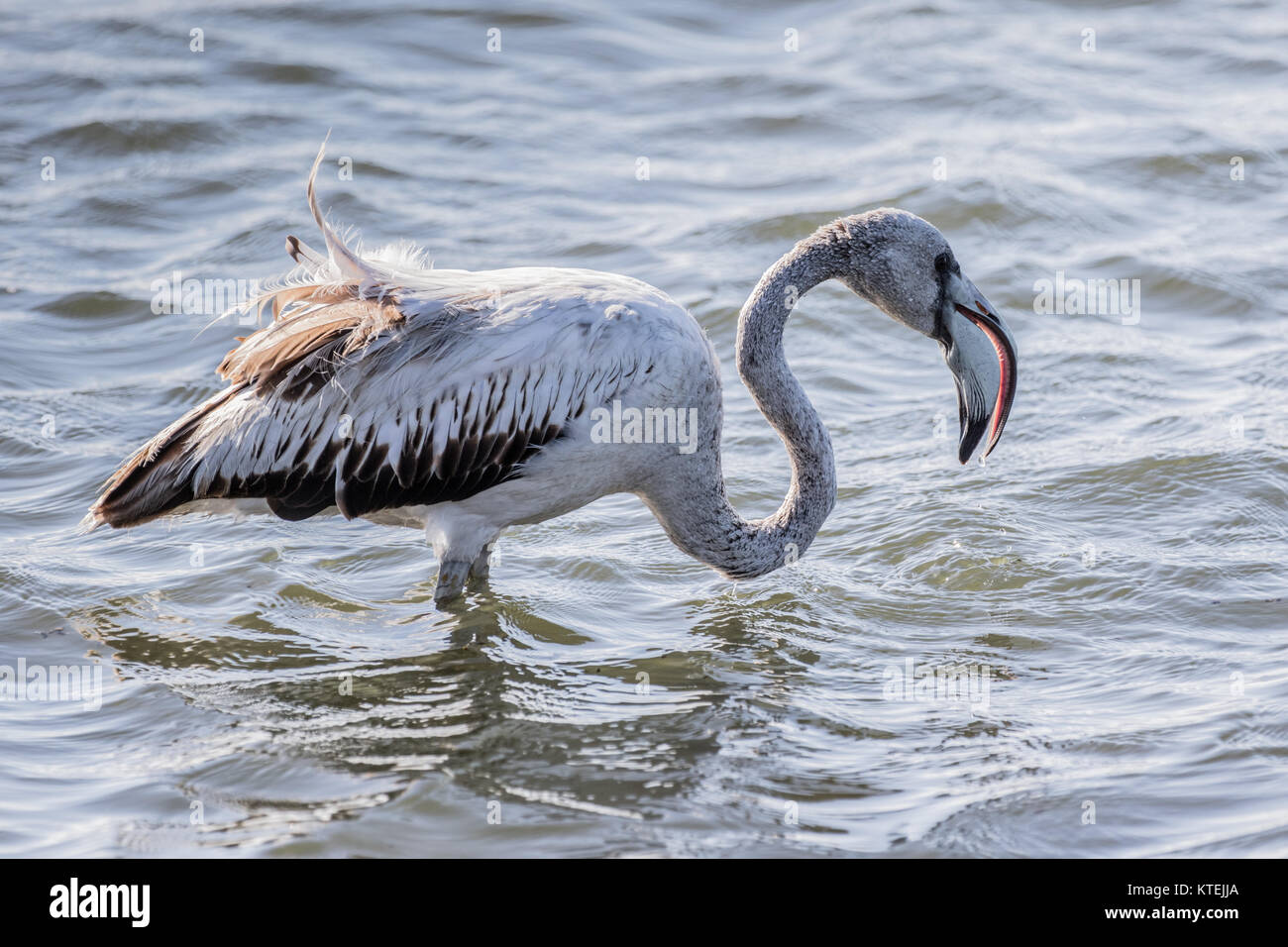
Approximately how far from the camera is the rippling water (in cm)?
618

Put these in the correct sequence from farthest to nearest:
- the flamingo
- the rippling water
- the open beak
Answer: the open beak
the flamingo
the rippling water

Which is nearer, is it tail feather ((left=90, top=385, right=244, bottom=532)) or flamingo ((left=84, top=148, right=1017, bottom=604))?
flamingo ((left=84, top=148, right=1017, bottom=604))

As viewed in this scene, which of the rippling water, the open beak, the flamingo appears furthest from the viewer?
the open beak

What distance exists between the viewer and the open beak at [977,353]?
721 centimetres

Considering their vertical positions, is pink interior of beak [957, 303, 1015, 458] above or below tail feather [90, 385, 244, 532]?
above

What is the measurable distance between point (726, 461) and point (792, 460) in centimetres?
243

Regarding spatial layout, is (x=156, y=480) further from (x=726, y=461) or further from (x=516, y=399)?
(x=726, y=461)

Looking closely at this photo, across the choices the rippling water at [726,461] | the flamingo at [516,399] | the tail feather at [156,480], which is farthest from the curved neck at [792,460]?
the tail feather at [156,480]

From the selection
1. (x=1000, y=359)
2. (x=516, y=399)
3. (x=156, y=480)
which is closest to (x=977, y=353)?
(x=1000, y=359)

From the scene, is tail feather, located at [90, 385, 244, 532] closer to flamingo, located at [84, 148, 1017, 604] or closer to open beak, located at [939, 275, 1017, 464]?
flamingo, located at [84, 148, 1017, 604]

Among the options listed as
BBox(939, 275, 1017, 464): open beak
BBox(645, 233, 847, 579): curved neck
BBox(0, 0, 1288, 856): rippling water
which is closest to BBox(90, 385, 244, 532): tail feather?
BBox(0, 0, 1288, 856): rippling water

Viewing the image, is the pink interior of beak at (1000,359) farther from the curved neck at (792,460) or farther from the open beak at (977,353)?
the curved neck at (792,460)

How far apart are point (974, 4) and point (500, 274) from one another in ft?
38.9

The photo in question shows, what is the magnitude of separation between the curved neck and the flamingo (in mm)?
10
